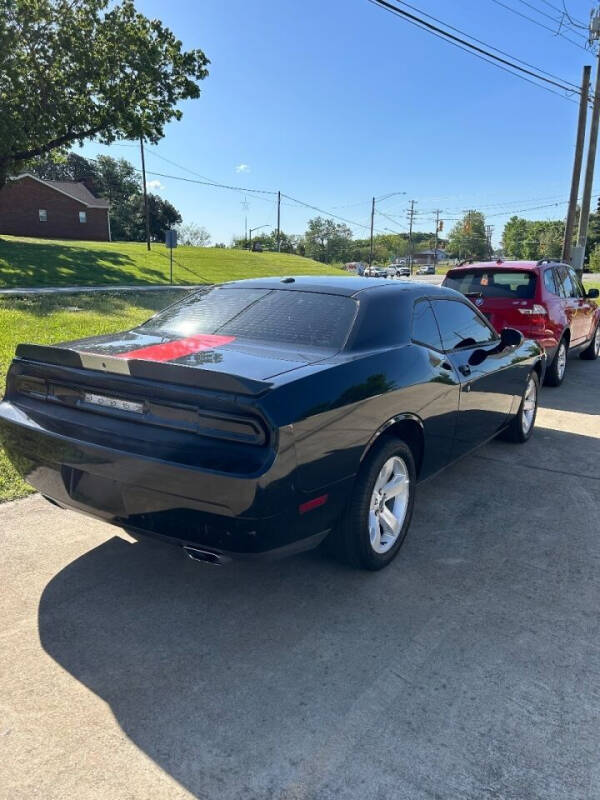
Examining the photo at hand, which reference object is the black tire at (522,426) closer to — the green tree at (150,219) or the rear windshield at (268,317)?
the rear windshield at (268,317)

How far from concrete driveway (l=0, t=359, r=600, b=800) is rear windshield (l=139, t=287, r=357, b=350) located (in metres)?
1.26

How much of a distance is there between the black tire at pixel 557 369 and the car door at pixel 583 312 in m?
0.78

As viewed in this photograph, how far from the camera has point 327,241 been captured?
136 meters

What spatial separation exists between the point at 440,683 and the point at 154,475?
1.46m

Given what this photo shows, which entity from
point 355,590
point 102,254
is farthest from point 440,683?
point 102,254

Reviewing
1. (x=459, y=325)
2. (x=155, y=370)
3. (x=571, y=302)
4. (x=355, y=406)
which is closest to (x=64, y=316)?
(x=571, y=302)

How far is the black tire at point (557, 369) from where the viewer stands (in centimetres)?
823

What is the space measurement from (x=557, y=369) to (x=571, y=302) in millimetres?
1064

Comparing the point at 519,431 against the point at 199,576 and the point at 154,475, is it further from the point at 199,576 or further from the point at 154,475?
the point at 154,475

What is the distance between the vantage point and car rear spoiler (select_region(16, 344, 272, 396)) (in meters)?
2.41

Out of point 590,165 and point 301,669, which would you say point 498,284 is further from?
point 590,165

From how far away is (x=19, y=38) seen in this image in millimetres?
17594

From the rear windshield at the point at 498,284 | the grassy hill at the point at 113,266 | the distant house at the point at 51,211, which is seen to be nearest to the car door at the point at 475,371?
the rear windshield at the point at 498,284

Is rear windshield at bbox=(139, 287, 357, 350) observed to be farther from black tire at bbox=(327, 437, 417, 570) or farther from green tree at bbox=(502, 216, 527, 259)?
green tree at bbox=(502, 216, 527, 259)
